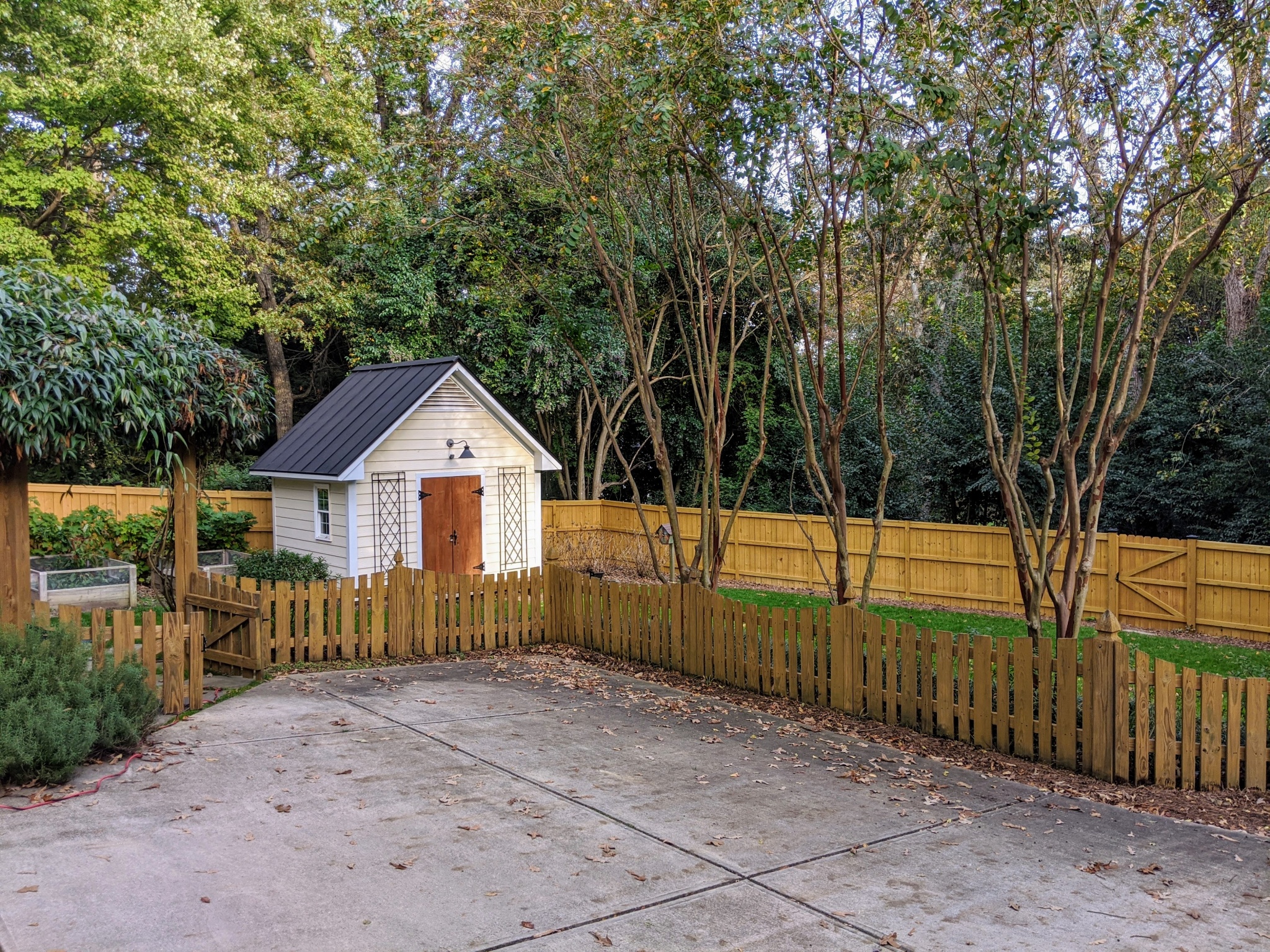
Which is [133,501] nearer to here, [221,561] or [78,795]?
[221,561]

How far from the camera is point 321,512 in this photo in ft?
57.4

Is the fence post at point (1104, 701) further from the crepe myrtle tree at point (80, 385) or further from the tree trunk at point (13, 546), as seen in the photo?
A: the tree trunk at point (13, 546)

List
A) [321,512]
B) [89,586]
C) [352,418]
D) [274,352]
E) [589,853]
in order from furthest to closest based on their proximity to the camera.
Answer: [274,352]
[352,418]
[321,512]
[89,586]
[589,853]

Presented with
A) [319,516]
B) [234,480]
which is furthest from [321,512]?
[234,480]

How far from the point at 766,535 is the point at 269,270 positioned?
14632 mm

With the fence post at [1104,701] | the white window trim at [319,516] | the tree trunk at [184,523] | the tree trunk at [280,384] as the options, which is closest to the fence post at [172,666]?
the tree trunk at [184,523]

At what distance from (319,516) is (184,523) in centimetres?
599

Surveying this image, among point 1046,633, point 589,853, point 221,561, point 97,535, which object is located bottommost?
point 1046,633

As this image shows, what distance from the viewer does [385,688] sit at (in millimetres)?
10227

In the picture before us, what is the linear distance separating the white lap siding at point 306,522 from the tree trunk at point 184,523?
5.05m

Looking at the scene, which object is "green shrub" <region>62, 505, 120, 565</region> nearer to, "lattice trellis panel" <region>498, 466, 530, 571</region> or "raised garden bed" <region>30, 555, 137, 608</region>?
"raised garden bed" <region>30, 555, 137, 608</region>

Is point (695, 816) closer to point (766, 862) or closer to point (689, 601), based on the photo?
point (766, 862)

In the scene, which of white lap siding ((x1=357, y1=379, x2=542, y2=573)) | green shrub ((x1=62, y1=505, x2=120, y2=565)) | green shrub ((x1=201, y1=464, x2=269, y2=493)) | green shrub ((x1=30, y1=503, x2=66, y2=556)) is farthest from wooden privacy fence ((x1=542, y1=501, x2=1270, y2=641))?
green shrub ((x1=30, y1=503, x2=66, y2=556))

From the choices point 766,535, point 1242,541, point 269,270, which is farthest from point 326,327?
point 1242,541
